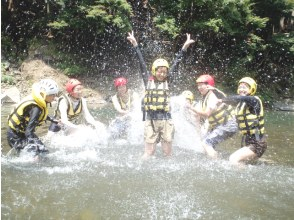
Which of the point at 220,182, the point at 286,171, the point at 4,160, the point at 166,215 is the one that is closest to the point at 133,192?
the point at 166,215

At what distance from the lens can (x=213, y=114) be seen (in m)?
7.16

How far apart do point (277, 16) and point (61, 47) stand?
13390mm

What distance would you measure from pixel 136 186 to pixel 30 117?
205cm

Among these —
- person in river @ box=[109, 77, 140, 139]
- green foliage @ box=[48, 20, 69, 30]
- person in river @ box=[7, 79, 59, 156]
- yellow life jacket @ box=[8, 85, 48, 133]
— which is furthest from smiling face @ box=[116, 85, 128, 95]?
green foliage @ box=[48, 20, 69, 30]

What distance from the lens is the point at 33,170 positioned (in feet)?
18.9

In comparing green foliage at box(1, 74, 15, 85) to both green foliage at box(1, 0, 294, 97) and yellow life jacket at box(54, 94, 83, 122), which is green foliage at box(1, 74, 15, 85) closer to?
green foliage at box(1, 0, 294, 97)

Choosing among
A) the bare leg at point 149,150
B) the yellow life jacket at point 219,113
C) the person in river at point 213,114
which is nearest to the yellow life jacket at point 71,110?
the bare leg at point 149,150

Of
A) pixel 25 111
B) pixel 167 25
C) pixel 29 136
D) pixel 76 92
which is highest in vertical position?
pixel 167 25

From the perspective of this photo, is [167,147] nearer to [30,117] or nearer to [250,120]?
[250,120]

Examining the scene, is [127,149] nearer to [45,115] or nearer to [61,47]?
[45,115]

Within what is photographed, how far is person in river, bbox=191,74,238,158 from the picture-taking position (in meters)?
6.95

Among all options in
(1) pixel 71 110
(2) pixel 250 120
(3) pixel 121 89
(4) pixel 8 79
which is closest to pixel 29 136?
(1) pixel 71 110

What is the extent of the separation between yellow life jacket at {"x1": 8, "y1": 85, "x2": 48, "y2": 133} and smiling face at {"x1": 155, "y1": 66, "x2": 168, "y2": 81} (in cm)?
200

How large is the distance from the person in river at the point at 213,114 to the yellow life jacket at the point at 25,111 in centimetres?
281
